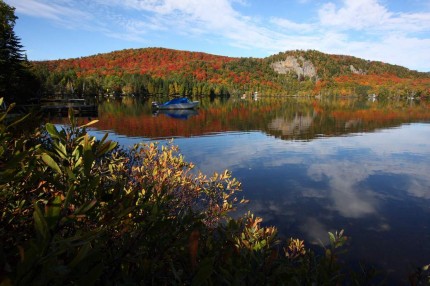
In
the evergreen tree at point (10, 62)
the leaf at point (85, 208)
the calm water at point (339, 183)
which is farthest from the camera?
the evergreen tree at point (10, 62)

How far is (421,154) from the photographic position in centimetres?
2595

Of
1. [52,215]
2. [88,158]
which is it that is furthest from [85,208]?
[88,158]

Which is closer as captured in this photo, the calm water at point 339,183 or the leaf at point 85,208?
the leaf at point 85,208

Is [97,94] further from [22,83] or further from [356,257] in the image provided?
[356,257]

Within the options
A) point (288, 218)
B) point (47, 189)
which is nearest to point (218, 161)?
point (288, 218)

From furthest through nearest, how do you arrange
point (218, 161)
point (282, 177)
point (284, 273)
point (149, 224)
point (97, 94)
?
1. point (97, 94)
2. point (218, 161)
3. point (282, 177)
4. point (284, 273)
5. point (149, 224)

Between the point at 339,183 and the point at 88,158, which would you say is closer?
the point at 88,158

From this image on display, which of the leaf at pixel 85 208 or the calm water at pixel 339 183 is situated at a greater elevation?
the leaf at pixel 85 208

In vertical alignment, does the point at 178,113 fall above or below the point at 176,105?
below

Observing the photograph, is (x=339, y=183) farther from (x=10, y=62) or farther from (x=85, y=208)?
(x=10, y=62)

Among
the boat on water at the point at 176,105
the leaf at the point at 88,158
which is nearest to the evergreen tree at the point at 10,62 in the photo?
the boat on water at the point at 176,105

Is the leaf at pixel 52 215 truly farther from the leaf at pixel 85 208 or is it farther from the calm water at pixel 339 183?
the calm water at pixel 339 183

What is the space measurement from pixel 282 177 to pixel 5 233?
1834 cm

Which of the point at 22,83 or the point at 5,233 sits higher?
the point at 22,83
